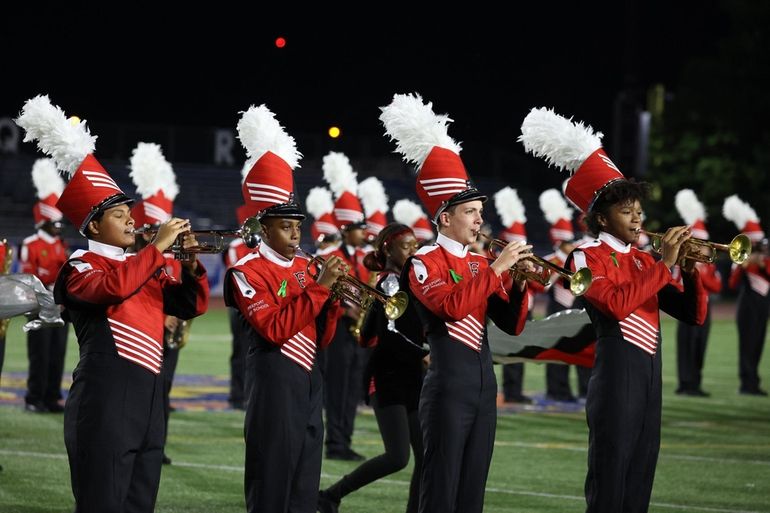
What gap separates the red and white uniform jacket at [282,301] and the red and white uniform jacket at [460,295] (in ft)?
1.51

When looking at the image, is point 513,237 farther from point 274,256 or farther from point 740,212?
point 274,256

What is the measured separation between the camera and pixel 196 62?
4534 cm

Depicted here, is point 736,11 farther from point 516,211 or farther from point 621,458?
point 621,458

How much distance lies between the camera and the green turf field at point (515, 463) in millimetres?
8602

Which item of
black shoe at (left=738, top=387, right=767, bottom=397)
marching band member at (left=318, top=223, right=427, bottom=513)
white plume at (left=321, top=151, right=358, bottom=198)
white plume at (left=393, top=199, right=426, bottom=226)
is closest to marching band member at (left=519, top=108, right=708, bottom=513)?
marching band member at (left=318, top=223, right=427, bottom=513)

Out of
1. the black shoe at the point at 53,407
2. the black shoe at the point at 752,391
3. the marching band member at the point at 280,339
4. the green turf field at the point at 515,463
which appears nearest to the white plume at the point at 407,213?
the green turf field at the point at 515,463

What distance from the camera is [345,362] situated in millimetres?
10625

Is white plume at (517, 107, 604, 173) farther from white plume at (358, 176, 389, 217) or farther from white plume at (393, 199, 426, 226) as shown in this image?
white plume at (358, 176, 389, 217)

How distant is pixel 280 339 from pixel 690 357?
10.7 metres

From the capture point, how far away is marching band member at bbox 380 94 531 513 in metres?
5.91

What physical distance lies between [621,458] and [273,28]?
3805 centimetres

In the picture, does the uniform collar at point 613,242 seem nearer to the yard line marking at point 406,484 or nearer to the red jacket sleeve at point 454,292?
the red jacket sleeve at point 454,292

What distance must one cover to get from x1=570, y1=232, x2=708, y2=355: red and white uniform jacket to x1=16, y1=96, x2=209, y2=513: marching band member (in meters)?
1.78

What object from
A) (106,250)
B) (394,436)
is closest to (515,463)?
(394,436)
